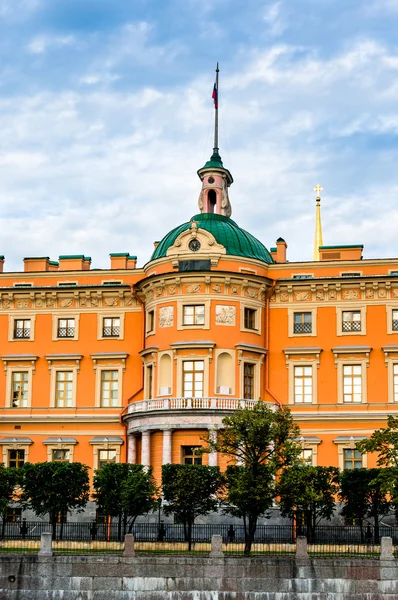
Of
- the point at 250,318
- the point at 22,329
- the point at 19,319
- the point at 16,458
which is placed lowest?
the point at 16,458

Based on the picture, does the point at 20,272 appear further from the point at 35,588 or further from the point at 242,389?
A: the point at 35,588

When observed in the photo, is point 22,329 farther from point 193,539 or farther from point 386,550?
point 386,550

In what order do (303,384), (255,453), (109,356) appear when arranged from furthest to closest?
(109,356) → (303,384) → (255,453)

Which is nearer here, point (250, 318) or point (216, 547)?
point (216, 547)

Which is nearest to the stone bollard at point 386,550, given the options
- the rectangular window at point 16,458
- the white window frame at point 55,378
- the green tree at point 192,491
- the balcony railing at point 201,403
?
the green tree at point 192,491

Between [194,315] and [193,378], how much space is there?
3.76 metres

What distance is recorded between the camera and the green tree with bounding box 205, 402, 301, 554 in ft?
147

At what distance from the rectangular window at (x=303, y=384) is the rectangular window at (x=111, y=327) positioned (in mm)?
11630

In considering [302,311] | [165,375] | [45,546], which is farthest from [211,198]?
[45,546]

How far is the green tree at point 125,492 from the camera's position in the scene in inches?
1891

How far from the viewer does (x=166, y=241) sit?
204 ft

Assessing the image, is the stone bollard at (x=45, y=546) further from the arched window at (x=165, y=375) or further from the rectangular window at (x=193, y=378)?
the arched window at (x=165, y=375)

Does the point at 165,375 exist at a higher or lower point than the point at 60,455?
higher

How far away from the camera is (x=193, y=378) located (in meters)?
58.2
